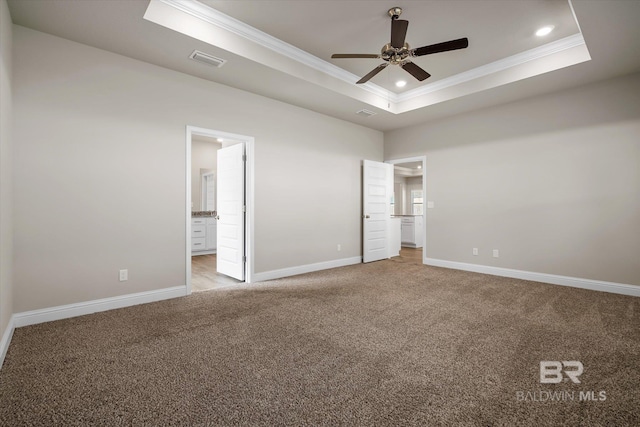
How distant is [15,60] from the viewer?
109 inches

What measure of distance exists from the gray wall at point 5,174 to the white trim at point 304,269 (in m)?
2.62

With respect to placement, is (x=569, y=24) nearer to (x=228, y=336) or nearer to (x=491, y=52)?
(x=491, y=52)

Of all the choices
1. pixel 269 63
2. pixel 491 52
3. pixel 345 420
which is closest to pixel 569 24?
pixel 491 52

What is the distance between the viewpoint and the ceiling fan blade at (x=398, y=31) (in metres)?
2.66

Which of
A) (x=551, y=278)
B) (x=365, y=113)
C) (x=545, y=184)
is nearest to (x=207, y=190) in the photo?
(x=365, y=113)

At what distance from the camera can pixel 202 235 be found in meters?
7.51

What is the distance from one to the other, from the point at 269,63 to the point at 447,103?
3008mm

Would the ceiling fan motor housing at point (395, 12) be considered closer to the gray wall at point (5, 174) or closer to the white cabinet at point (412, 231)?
the gray wall at point (5, 174)

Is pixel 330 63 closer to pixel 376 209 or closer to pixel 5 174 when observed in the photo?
pixel 376 209

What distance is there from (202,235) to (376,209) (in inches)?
173

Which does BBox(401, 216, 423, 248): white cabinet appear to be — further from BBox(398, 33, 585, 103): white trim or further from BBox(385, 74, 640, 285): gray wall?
BBox(398, 33, 585, 103): white trim

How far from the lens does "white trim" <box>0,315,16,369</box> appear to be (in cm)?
217

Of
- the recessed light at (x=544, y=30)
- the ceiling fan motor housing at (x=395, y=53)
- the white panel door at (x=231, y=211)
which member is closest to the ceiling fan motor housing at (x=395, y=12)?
the ceiling fan motor housing at (x=395, y=53)

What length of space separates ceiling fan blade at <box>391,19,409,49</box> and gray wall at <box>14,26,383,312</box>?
233 cm
